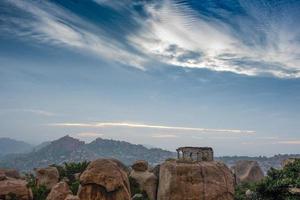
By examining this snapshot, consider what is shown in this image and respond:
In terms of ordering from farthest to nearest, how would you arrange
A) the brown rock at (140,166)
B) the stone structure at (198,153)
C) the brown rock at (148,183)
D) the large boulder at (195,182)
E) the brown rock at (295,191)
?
the stone structure at (198,153)
the brown rock at (140,166)
the brown rock at (148,183)
the large boulder at (195,182)
the brown rock at (295,191)

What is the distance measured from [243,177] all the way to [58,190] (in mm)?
38830

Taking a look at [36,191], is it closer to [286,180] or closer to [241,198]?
[241,198]

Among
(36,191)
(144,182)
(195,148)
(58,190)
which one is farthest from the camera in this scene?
(195,148)

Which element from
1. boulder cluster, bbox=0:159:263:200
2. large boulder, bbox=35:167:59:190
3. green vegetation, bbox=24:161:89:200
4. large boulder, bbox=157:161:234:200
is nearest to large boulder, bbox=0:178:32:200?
boulder cluster, bbox=0:159:263:200

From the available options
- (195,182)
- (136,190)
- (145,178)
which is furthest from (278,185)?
(136,190)

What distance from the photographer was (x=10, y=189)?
2706 cm

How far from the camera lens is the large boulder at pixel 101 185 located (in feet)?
81.5

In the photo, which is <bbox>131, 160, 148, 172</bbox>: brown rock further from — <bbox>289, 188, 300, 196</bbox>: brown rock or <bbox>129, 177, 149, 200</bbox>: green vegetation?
<bbox>289, 188, 300, 196</bbox>: brown rock

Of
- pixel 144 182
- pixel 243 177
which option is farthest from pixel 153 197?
pixel 243 177

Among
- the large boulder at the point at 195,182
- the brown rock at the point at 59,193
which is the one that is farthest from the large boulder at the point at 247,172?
the brown rock at the point at 59,193

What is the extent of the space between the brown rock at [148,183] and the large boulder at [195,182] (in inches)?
103

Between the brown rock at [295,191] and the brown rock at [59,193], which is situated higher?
the brown rock at [295,191]

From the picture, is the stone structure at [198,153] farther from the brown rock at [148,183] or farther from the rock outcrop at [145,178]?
the brown rock at [148,183]

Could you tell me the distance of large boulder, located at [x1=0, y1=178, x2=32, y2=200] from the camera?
26.7 meters
